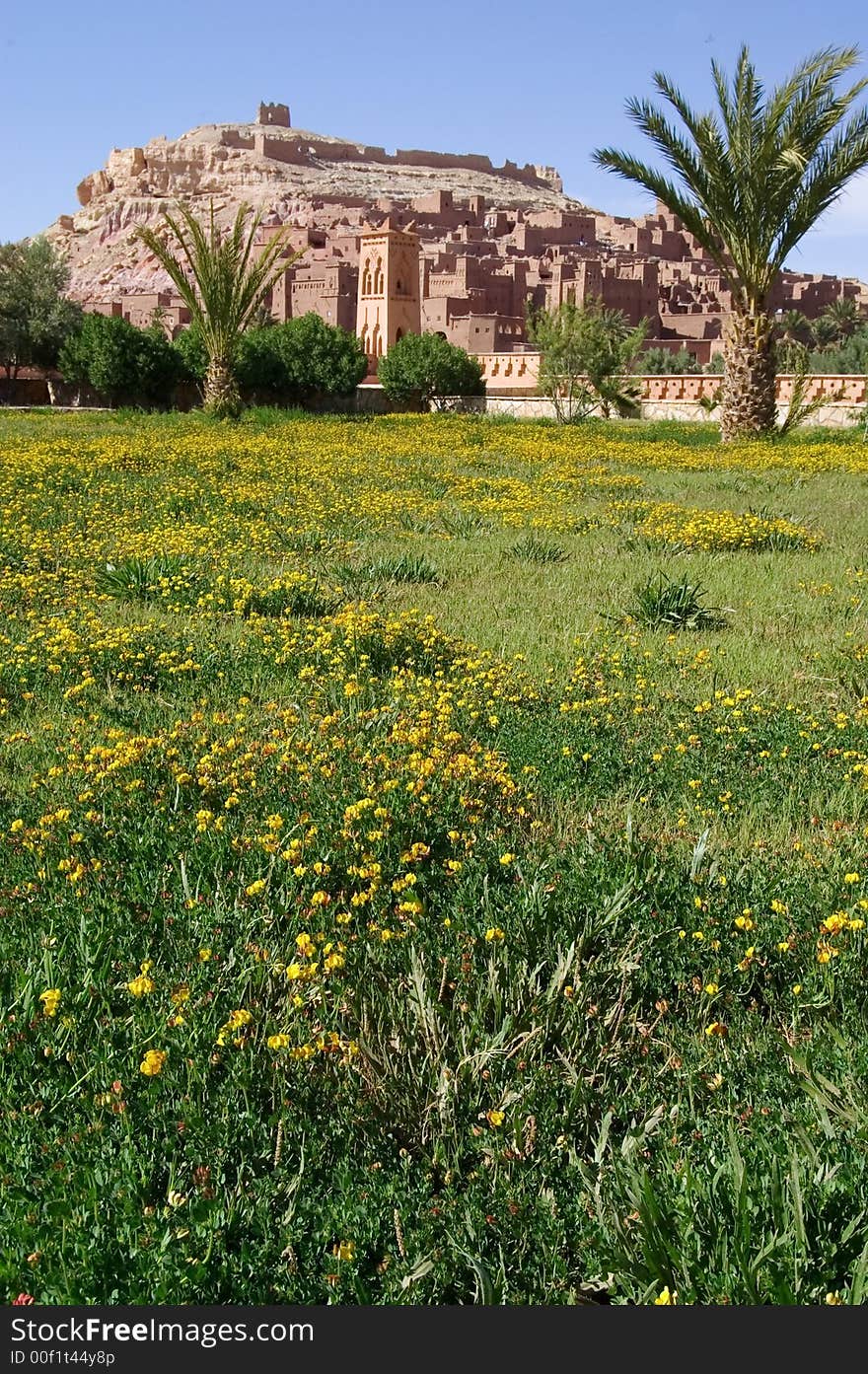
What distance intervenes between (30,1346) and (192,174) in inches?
5847

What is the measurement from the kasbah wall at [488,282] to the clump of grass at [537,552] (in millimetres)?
28297

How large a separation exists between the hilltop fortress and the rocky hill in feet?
0.86

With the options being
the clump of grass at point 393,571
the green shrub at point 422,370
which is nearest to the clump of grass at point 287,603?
the clump of grass at point 393,571

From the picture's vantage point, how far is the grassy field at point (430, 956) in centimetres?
189

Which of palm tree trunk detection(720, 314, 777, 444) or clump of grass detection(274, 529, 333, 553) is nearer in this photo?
clump of grass detection(274, 529, 333, 553)

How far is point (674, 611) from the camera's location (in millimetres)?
6332

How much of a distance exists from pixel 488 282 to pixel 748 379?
5468cm

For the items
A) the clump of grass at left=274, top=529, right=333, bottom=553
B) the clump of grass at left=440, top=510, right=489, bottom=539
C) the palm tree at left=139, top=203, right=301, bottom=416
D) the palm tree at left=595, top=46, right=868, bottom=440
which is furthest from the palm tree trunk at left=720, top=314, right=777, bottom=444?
the clump of grass at left=274, top=529, right=333, bottom=553

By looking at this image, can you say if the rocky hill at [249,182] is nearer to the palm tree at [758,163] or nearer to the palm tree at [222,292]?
the palm tree at [222,292]

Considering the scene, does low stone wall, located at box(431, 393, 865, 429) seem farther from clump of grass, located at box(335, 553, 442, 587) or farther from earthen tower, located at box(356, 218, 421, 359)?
earthen tower, located at box(356, 218, 421, 359)

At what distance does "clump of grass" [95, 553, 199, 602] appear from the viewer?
6.76 meters

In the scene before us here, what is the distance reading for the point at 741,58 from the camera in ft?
55.5

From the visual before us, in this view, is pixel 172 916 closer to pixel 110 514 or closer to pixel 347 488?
pixel 110 514

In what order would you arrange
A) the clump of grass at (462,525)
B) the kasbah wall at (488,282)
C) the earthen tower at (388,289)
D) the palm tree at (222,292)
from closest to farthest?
the clump of grass at (462,525), the palm tree at (222,292), the earthen tower at (388,289), the kasbah wall at (488,282)
